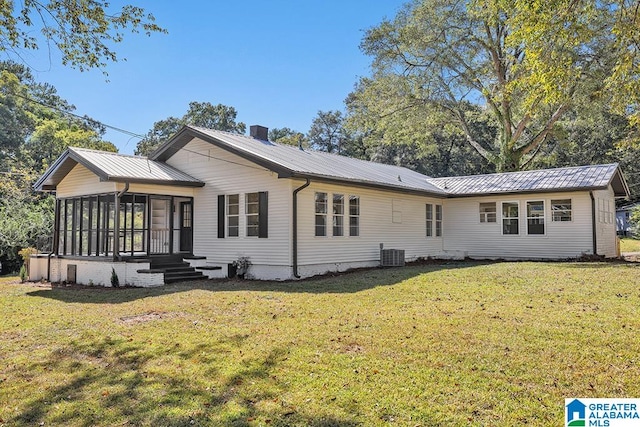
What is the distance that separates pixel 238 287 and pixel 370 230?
17.5 ft

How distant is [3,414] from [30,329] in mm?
3561

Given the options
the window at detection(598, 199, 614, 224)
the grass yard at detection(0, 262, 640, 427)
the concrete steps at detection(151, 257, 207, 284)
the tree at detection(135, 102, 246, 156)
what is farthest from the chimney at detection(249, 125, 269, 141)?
the tree at detection(135, 102, 246, 156)

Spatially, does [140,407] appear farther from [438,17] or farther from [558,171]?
[438,17]

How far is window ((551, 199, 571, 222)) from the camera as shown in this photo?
16.7 meters

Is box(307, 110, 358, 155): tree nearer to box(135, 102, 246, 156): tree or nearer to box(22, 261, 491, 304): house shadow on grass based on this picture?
box(135, 102, 246, 156): tree

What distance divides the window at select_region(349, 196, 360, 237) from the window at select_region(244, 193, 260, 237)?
299 cm

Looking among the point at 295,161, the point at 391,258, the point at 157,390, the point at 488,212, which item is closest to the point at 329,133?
the point at 488,212

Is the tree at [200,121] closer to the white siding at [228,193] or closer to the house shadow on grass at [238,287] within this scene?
the white siding at [228,193]

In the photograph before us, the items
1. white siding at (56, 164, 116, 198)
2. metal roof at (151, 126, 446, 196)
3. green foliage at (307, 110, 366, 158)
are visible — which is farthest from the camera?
green foliage at (307, 110, 366, 158)

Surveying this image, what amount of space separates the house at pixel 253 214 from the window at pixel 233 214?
1.3 inches

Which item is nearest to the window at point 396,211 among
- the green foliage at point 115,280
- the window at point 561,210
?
the window at point 561,210

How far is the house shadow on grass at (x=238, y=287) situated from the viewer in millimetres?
10095

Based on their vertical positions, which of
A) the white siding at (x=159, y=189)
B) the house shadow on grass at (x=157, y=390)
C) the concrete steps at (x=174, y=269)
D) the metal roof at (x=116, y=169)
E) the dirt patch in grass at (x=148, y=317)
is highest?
the metal roof at (x=116, y=169)

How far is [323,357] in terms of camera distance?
17.1 ft
